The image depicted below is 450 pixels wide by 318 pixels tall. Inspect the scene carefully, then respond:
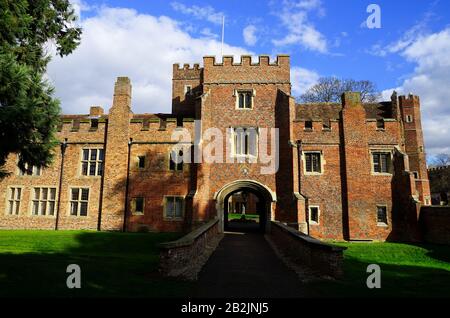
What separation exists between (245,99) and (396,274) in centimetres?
1360

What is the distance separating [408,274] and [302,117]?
13647mm

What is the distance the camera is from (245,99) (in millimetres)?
21125

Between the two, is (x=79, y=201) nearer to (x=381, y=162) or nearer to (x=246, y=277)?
(x=246, y=277)

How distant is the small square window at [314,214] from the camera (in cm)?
1977

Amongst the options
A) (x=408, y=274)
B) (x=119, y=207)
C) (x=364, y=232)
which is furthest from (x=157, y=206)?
(x=408, y=274)

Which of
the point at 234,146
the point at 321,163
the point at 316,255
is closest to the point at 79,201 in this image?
the point at 234,146

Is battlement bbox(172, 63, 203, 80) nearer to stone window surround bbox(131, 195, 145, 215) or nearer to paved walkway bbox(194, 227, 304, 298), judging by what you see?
stone window surround bbox(131, 195, 145, 215)

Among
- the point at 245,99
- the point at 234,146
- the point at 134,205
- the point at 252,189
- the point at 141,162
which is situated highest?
the point at 245,99

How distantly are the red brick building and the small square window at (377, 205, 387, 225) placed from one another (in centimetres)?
12

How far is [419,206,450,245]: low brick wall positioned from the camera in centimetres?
1777

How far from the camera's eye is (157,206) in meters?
20.0

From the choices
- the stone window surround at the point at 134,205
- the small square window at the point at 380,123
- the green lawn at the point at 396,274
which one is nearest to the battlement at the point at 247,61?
the small square window at the point at 380,123

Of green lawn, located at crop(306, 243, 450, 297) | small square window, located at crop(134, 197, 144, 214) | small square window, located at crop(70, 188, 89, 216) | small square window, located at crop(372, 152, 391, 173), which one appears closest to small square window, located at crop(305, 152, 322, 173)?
small square window, located at crop(372, 152, 391, 173)
